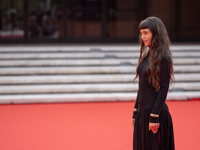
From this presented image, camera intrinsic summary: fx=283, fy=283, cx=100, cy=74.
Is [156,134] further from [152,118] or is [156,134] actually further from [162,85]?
[162,85]

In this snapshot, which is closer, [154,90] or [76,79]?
[154,90]

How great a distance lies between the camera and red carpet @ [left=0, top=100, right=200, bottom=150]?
4.13 meters

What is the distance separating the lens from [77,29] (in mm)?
11977

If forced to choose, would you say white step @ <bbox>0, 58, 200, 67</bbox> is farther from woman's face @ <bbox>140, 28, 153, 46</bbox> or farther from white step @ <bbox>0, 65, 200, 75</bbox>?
woman's face @ <bbox>140, 28, 153, 46</bbox>

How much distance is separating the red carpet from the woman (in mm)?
1593

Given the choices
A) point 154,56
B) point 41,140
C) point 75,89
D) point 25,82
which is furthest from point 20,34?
point 154,56

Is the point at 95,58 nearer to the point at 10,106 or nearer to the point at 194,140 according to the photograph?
the point at 10,106

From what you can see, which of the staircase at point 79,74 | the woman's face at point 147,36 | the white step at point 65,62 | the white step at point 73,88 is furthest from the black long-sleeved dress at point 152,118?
the white step at point 65,62

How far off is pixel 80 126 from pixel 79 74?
→ 351 cm

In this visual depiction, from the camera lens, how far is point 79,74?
841 centimetres

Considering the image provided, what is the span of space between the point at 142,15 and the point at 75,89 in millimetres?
5888

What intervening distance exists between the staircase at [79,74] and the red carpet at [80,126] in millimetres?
499

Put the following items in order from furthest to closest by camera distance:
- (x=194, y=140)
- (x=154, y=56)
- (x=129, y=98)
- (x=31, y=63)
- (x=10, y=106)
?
(x=31, y=63) → (x=129, y=98) → (x=10, y=106) → (x=194, y=140) → (x=154, y=56)

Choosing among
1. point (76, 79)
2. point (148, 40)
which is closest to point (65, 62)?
point (76, 79)
